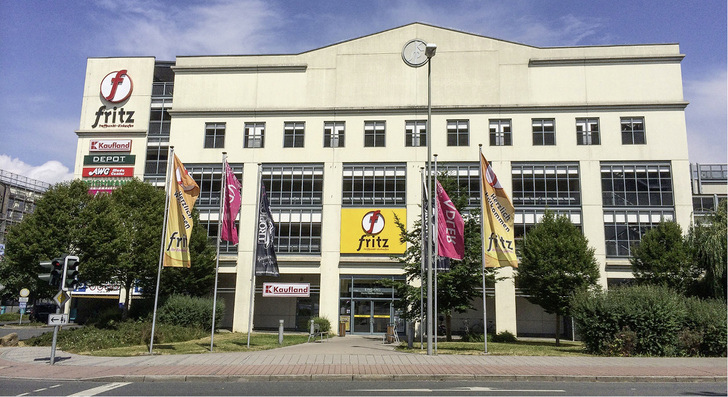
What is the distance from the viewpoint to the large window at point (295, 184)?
40.5 m

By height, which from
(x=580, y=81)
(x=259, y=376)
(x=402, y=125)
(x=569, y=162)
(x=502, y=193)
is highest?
(x=580, y=81)

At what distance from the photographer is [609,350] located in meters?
20.1

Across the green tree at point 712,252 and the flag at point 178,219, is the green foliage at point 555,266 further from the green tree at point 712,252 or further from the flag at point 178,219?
the flag at point 178,219

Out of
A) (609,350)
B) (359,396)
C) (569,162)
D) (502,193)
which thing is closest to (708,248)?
(569,162)

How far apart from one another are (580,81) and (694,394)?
32175mm

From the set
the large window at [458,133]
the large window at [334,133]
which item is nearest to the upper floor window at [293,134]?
the large window at [334,133]

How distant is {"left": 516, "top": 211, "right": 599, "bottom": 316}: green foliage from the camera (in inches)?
1216

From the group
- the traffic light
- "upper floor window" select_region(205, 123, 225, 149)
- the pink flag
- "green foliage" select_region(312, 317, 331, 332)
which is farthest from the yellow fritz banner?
the traffic light

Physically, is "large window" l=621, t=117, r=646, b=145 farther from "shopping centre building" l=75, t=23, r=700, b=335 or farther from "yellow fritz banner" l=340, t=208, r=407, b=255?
"yellow fritz banner" l=340, t=208, r=407, b=255

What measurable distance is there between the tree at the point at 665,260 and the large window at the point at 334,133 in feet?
74.8

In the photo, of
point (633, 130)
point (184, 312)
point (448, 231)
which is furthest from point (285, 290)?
point (633, 130)

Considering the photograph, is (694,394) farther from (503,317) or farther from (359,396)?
(503,317)

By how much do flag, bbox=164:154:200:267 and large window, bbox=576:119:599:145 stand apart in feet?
100

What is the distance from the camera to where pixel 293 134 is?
41625 mm
